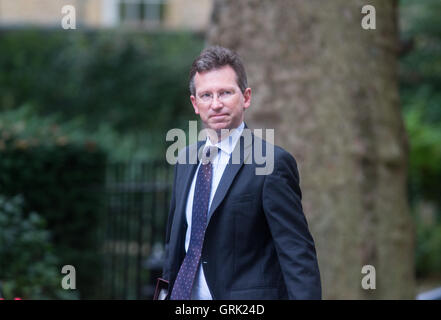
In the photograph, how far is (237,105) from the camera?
2662mm

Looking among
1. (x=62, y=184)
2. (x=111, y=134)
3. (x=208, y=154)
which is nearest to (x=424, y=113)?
(x=111, y=134)

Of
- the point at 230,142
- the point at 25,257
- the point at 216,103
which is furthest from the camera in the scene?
the point at 25,257

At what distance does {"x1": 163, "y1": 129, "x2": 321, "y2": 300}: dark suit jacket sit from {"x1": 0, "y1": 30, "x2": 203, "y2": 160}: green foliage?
34.3ft

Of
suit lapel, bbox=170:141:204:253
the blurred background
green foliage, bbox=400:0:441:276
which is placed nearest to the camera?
suit lapel, bbox=170:141:204:253

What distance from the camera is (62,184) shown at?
738 centimetres

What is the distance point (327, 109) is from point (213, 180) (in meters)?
3.17

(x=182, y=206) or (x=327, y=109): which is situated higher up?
(x=327, y=109)

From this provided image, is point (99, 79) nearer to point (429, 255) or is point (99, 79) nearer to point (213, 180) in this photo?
point (429, 255)

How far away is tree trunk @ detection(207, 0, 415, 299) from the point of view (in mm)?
5684

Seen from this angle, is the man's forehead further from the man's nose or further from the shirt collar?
the shirt collar

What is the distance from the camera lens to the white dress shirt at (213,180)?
270 cm

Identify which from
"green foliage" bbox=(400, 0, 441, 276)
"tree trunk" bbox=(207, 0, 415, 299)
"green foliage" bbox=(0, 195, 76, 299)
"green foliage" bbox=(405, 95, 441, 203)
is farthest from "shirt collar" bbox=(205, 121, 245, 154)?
"green foliage" bbox=(405, 95, 441, 203)

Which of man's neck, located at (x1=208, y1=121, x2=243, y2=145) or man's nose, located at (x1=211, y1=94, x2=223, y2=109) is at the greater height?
man's nose, located at (x1=211, y1=94, x2=223, y2=109)

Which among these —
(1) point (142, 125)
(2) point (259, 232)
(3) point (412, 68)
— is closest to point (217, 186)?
(2) point (259, 232)
